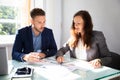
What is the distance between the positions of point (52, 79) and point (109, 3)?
2.08 metres

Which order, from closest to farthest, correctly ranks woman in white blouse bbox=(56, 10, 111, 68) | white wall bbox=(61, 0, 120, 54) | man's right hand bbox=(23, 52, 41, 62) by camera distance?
man's right hand bbox=(23, 52, 41, 62)
woman in white blouse bbox=(56, 10, 111, 68)
white wall bbox=(61, 0, 120, 54)

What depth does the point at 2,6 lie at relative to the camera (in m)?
3.18

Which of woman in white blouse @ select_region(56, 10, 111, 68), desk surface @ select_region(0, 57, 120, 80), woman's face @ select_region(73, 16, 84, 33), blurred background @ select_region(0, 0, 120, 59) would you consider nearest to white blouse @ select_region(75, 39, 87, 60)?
woman in white blouse @ select_region(56, 10, 111, 68)

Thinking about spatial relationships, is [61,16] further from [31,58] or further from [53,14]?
[31,58]

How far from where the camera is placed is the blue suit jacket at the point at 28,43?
7.12 feet

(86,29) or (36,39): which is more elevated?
(86,29)

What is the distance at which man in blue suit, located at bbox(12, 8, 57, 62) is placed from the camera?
2158mm

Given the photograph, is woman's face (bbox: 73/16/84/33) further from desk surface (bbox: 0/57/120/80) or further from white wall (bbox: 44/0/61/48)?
white wall (bbox: 44/0/61/48)

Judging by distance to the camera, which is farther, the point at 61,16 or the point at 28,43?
the point at 61,16

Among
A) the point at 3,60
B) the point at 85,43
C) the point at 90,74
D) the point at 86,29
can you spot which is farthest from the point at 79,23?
the point at 3,60

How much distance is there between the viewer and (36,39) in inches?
90.4

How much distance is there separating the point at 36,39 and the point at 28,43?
0.40ft

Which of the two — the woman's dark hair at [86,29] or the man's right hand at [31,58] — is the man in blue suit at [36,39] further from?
the woman's dark hair at [86,29]

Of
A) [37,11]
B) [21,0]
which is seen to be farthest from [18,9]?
[37,11]
